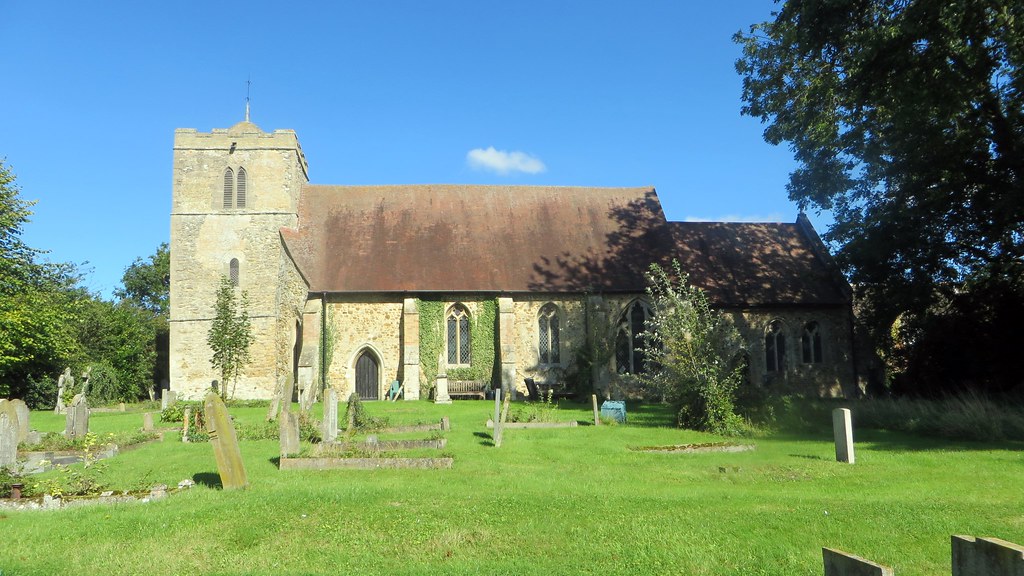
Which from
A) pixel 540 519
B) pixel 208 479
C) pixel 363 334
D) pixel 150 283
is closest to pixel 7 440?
pixel 208 479

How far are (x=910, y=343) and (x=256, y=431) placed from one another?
887 inches

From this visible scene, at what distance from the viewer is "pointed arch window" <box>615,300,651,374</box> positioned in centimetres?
2825

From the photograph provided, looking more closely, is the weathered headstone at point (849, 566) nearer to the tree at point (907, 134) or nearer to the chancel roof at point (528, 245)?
Result: the tree at point (907, 134)

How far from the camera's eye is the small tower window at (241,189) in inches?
1124

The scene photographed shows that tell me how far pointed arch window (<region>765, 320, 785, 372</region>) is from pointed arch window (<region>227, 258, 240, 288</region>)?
21988 mm

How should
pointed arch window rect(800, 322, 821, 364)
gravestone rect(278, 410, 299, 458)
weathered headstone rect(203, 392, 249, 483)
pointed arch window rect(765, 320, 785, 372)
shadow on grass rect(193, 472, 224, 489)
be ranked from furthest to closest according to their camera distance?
1. pointed arch window rect(800, 322, 821, 364)
2. pointed arch window rect(765, 320, 785, 372)
3. gravestone rect(278, 410, 299, 458)
4. shadow on grass rect(193, 472, 224, 489)
5. weathered headstone rect(203, 392, 249, 483)

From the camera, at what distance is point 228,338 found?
25484 mm

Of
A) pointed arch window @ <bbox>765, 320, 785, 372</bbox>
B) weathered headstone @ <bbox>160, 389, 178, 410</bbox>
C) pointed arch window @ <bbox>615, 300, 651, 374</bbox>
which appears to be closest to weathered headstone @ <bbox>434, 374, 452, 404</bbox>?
pointed arch window @ <bbox>615, 300, 651, 374</bbox>

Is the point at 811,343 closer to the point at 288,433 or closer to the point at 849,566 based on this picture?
the point at 288,433

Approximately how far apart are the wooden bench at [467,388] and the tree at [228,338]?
7.94m

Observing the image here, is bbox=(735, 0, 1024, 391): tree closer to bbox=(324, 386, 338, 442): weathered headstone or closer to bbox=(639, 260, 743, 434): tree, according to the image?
bbox=(639, 260, 743, 434): tree

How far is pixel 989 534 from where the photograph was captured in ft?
23.3

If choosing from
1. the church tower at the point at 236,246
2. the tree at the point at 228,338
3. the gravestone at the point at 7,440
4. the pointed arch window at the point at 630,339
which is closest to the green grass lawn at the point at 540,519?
the gravestone at the point at 7,440

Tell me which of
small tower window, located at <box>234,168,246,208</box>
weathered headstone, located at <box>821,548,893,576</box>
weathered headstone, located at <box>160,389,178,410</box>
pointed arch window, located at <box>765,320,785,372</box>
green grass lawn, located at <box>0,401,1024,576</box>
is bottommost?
green grass lawn, located at <box>0,401,1024,576</box>
